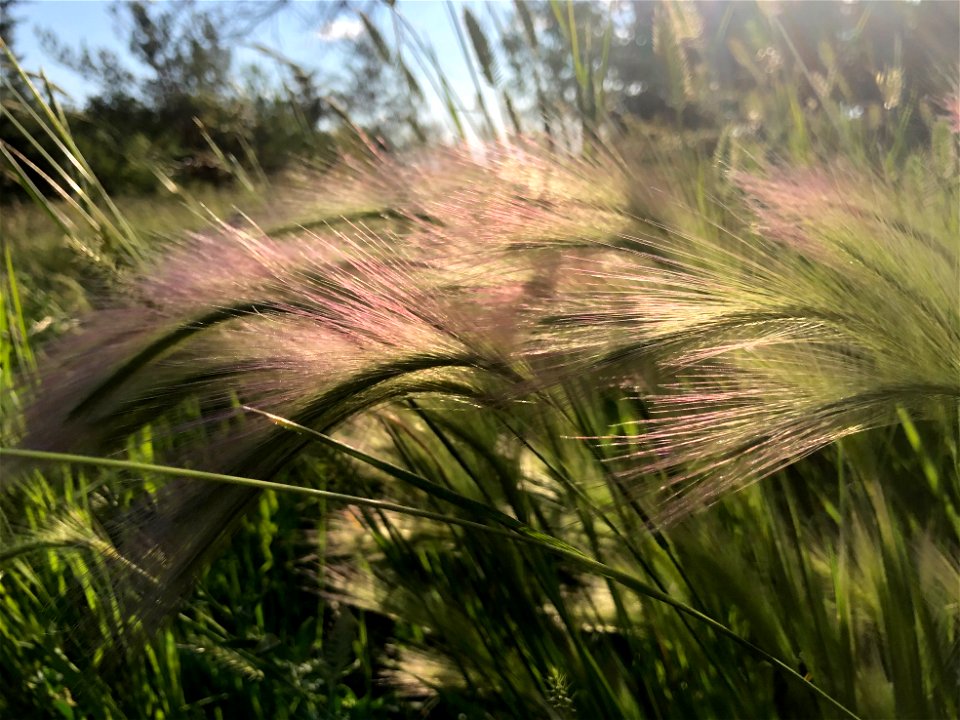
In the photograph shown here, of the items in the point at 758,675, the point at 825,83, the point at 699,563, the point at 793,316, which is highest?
the point at 825,83

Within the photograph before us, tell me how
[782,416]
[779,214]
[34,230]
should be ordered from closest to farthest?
[782,416] → [779,214] → [34,230]

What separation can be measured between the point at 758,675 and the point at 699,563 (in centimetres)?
12

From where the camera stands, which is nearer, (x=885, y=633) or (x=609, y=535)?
(x=885, y=633)

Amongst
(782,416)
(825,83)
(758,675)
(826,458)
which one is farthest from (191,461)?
(825,83)

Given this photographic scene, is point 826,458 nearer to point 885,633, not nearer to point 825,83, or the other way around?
point 885,633

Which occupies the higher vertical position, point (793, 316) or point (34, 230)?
point (34, 230)

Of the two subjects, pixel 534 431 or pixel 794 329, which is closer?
pixel 794 329

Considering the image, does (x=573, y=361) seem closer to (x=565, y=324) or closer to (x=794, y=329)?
(x=565, y=324)

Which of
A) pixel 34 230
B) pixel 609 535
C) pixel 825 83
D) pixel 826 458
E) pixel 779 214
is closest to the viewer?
pixel 779 214

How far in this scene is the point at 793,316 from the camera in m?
0.56

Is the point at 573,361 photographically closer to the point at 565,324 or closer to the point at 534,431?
the point at 565,324

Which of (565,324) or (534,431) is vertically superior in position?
(565,324)

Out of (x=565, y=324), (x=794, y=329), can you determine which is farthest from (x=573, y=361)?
(x=794, y=329)

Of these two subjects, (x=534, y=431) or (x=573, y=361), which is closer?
(x=573, y=361)
